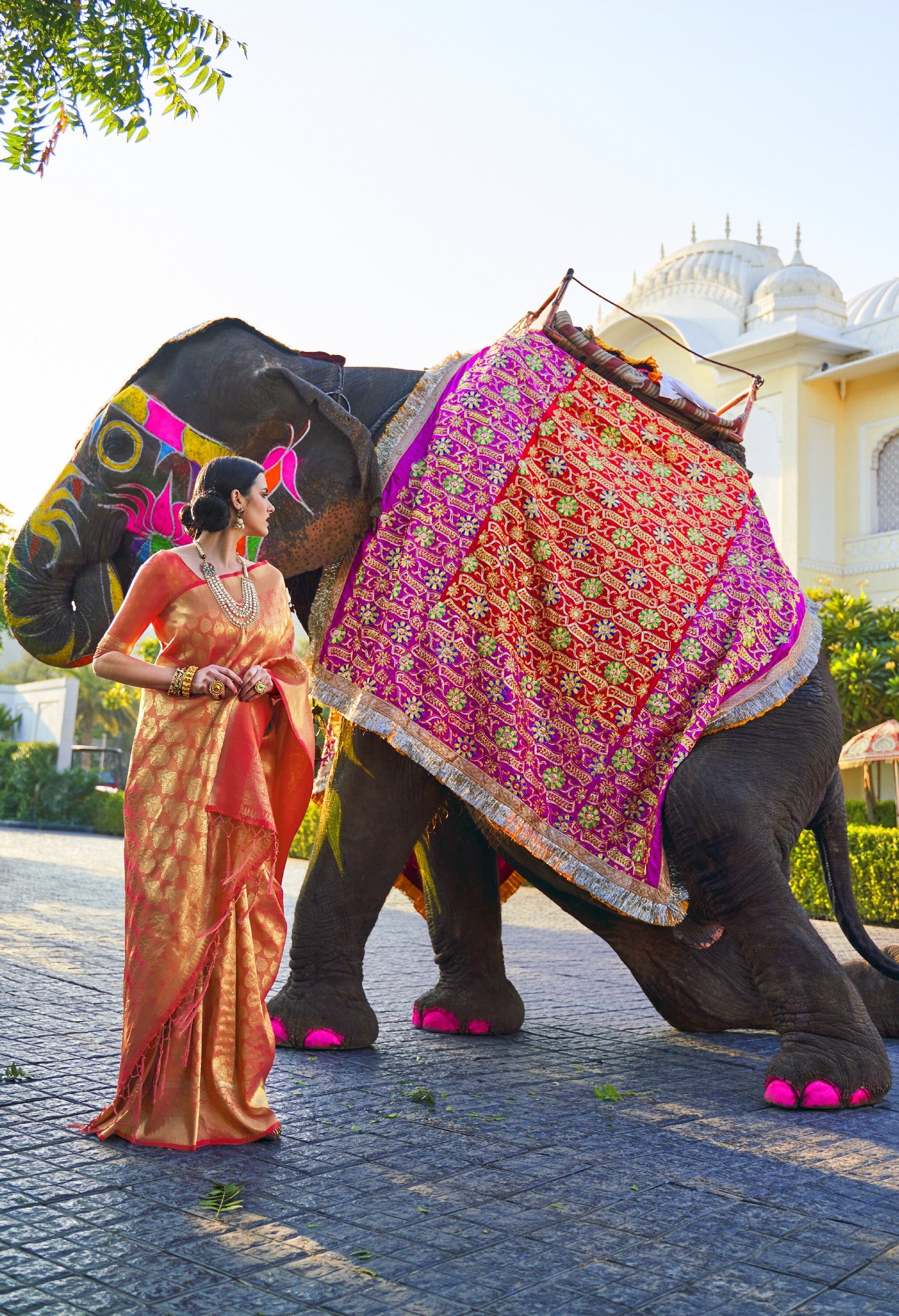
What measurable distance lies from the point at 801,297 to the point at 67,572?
18.0 m

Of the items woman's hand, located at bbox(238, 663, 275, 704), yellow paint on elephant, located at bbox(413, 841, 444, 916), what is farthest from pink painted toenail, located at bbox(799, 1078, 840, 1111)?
woman's hand, located at bbox(238, 663, 275, 704)

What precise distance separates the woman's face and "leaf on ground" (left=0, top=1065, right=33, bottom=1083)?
1505mm

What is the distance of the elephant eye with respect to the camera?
4.05m

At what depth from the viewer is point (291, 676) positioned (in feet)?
10.2

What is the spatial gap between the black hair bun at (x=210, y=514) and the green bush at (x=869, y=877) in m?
9.81

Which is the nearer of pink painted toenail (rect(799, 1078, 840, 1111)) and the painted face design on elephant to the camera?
pink painted toenail (rect(799, 1078, 840, 1111))

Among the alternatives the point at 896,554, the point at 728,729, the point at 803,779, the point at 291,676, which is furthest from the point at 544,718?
the point at 896,554

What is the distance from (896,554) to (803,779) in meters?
16.1

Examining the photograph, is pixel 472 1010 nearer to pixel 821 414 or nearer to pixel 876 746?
pixel 876 746

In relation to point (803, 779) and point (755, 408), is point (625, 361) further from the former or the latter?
point (755, 408)

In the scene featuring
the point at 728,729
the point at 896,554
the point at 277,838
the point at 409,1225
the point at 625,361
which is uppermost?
the point at 896,554

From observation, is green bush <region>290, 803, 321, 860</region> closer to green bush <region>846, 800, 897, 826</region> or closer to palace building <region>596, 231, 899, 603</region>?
green bush <region>846, 800, 897, 826</region>

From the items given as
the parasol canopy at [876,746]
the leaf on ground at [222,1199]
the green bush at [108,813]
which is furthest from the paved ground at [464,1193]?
the green bush at [108,813]

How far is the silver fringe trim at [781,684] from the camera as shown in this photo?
152 inches
